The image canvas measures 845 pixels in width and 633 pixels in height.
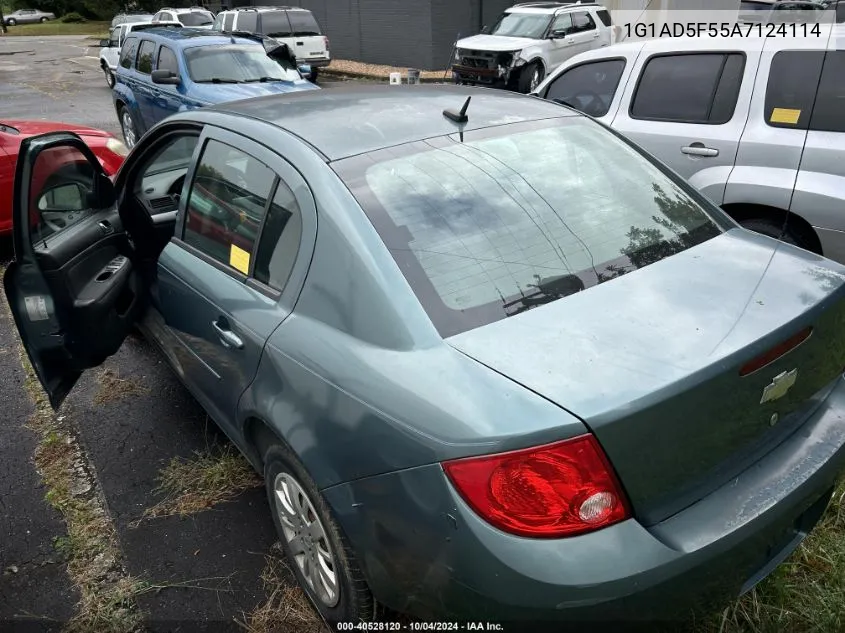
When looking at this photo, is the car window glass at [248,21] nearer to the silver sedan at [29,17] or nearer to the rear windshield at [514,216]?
the rear windshield at [514,216]

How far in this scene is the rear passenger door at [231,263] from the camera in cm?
224

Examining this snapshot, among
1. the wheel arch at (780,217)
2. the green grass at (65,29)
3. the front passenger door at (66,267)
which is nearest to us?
Answer: the front passenger door at (66,267)

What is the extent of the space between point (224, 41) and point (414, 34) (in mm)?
9670

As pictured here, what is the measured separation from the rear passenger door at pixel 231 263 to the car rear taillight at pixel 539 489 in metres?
0.91

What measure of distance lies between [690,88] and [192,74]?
702 centimetres

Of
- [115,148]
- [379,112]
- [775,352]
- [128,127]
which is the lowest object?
[128,127]

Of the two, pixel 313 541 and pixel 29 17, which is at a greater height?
pixel 29 17

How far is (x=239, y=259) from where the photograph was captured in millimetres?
2527

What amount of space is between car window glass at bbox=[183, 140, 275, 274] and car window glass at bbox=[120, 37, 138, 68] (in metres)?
9.15

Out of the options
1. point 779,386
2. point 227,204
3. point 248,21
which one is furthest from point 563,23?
Result: point 779,386

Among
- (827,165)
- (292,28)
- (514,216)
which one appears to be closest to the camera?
(514,216)

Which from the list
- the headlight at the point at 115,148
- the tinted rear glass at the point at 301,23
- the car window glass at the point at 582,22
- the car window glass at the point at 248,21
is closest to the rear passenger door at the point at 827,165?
the headlight at the point at 115,148

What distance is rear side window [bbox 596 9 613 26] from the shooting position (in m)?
14.9

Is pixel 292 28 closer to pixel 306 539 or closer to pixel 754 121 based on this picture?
pixel 754 121
